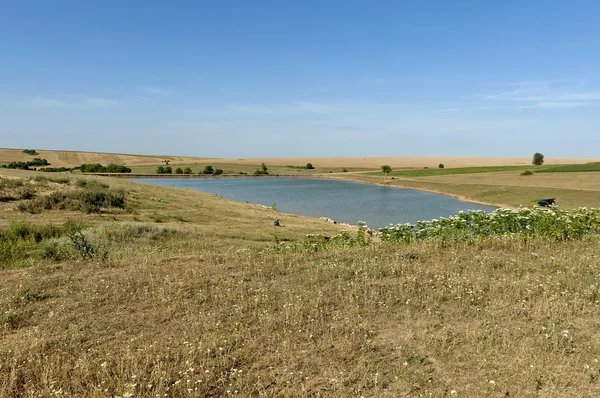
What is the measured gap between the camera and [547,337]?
586 centimetres

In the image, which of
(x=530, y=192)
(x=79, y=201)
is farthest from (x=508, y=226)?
(x=530, y=192)

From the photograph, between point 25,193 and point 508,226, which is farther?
point 25,193

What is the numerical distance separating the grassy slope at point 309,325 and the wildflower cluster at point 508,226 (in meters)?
1.45

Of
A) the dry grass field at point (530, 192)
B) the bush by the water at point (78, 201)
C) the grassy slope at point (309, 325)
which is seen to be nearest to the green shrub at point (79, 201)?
the bush by the water at point (78, 201)

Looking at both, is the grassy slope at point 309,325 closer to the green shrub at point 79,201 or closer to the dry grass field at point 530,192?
the green shrub at point 79,201

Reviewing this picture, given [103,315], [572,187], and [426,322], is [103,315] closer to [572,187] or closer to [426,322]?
[426,322]

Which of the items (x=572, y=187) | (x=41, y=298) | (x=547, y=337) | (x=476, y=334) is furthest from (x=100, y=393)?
(x=572, y=187)

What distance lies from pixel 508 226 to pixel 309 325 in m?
9.92

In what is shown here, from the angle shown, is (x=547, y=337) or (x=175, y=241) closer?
(x=547, y=337)

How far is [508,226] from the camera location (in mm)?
13180

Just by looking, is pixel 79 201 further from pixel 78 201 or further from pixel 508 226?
pixel 508 226

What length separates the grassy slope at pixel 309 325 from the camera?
4957 millimetres

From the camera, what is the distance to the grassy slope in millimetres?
4957

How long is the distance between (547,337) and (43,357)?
7.82 metres
